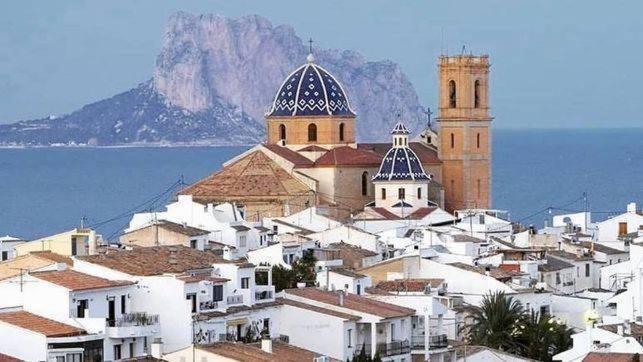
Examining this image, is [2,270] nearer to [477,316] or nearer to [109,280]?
[109,280]

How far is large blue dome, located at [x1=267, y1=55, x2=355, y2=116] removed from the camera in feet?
267

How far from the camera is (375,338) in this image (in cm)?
3816

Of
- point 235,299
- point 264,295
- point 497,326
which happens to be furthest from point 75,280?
point 497,326

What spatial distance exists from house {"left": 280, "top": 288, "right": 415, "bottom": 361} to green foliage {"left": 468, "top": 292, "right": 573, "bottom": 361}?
296 centimetres

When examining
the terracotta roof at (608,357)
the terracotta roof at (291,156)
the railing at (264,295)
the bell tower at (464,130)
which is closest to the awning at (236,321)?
the railing at (264,295)

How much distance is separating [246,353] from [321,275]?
434 inches

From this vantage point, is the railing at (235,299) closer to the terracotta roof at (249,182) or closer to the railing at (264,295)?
the railing at (264,295)

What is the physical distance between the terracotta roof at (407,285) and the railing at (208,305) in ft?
23.6

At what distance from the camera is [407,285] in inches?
1754

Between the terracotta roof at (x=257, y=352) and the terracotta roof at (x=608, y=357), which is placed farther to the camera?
the terracotta roof at (x=608, y=357)

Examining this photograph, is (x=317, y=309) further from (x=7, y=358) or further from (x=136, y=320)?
(x=7, y=358)

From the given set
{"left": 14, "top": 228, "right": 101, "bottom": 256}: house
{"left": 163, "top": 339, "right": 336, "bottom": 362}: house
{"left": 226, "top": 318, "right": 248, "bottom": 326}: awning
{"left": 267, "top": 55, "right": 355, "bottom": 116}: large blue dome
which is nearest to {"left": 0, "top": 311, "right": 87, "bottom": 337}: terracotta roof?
{"left": 163, "top": 339, "right": 336, "bottom": 362}: house

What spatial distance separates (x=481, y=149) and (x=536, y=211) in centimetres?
2892

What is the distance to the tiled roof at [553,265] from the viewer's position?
53.5 meters
